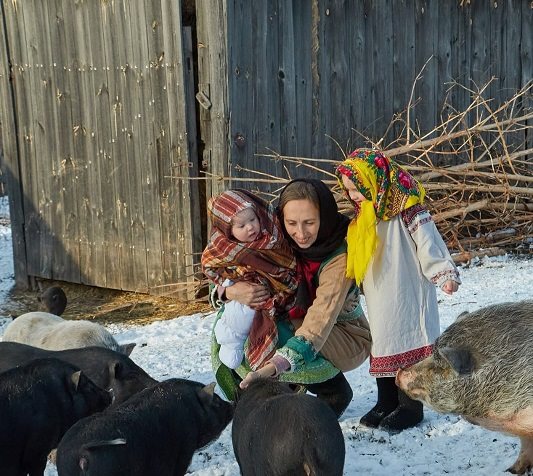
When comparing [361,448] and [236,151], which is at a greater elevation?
[236,151]

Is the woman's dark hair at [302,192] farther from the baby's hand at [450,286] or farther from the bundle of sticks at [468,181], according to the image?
A: the bundle of sticks at [468,181]

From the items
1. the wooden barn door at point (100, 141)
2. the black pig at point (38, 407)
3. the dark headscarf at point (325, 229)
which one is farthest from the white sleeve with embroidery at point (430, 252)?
the wooden barn door at point (100, 141)

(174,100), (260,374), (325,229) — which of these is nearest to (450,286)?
(325,229)

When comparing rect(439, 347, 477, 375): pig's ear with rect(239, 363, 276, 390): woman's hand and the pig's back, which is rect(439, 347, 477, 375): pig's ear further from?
the pig's back

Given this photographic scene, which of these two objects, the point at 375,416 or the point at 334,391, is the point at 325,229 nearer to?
the point at 334,391

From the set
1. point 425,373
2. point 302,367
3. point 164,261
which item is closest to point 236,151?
point 164,261

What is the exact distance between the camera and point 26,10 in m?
9.34

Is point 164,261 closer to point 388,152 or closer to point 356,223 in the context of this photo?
point 388,152

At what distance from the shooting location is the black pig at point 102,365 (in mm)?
4523

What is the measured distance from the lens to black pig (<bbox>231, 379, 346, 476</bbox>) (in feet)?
11.2

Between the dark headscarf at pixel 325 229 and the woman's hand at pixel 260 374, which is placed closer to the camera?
the woman's hand at pixel 260 374

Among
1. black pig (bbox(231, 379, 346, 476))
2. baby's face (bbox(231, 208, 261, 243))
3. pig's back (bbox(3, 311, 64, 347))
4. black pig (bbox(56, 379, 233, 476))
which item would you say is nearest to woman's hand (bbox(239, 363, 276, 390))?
black pig (bbox(56, 379, 233, 476))

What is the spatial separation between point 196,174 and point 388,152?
81.8 inches

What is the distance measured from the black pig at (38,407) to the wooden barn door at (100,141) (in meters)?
4.09
